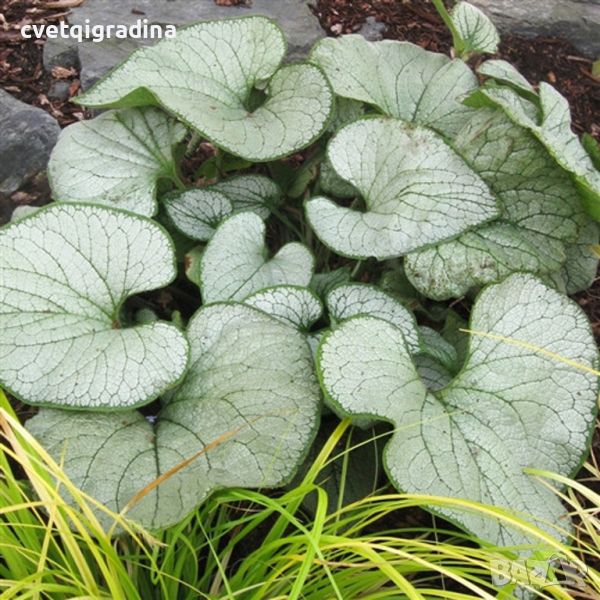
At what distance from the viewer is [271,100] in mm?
1886

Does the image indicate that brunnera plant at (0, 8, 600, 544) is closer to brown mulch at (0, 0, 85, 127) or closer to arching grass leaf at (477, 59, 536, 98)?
arching grass leaf at (477, 59, 536, 98)

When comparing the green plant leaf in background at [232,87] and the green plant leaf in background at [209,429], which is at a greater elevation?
the green plant leaf in background at [232,87]

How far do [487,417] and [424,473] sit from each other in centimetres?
18

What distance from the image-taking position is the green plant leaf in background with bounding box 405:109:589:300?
5.55ft

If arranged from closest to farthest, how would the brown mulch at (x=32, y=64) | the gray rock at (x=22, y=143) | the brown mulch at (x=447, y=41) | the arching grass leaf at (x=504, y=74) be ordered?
the arching grass leaf at (x=504, y=74)
the gray rock at (x=22, y=143)
the brown mulch at (x=32, y=64)
the brown mulch at (x=447, y=41)

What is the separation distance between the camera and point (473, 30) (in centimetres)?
203

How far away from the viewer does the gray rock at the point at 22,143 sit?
202cm

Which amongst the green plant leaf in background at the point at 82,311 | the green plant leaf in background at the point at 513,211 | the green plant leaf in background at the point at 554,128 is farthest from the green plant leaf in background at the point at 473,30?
the green plant leaf in background at the point at 82,311

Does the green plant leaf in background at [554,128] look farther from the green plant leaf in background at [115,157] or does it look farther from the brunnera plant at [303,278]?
the green plant leaf in background at [115,157]

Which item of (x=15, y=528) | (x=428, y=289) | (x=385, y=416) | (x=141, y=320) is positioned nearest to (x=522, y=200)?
(x=428, y=289)

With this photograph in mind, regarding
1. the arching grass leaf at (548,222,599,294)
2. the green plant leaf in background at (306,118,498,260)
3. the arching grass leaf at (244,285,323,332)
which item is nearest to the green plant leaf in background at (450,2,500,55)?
the green plant leaf in background at (306,118,498,260)

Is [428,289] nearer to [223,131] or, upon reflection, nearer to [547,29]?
[223,131]

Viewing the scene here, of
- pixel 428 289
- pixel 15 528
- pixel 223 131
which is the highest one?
pixel 223 131

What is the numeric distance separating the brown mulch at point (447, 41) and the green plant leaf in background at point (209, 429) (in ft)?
5.16
